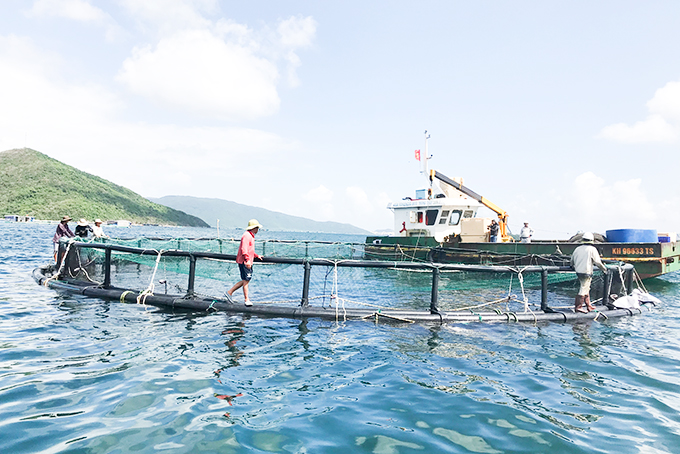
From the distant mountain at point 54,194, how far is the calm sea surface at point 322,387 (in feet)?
455

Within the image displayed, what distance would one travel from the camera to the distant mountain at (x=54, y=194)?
128 m

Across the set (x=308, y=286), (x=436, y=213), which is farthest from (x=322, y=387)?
(x=436, y=213)

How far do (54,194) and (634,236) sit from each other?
168726 millimetres

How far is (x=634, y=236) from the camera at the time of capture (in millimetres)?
16562

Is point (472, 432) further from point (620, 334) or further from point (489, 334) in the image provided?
point (620, 334)

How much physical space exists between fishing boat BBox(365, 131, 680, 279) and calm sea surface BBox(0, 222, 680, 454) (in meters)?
9.84

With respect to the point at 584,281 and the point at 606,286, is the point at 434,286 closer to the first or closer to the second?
the point at 584,281

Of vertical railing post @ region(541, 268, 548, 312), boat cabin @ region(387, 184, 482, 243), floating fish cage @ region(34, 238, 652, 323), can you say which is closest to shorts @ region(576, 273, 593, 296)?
floating fish cage @ region(34, 238, 652, 323)

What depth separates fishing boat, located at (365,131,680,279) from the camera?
1645cm

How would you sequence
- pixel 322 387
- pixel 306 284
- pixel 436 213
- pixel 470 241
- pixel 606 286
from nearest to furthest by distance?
1. pixel 322 387
2. pixel 306 284
3. pixel 606 286
4. pixel 470 241
5. pixel 436 213

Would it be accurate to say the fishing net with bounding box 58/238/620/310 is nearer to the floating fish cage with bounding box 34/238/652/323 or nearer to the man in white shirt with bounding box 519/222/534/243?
the floating fish cage with bounding box 34/238/652/323

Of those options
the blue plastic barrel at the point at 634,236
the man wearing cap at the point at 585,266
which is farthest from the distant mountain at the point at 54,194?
the man wearing cap at the point at 585,266

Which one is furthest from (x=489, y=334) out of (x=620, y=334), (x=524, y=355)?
(x=620, y=334)

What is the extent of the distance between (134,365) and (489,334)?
6.38 m
